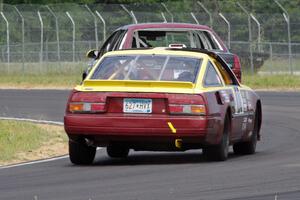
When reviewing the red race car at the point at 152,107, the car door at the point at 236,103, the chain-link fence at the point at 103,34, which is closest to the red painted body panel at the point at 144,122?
the red race car at the point at 152,107

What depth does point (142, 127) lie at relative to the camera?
13188 mm

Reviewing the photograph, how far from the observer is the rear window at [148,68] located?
13789 millimetres

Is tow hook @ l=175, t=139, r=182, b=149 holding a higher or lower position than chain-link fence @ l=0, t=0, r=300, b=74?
higher

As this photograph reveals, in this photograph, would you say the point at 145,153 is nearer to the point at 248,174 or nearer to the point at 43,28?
the point at 248,174

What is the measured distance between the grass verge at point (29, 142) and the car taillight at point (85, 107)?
2.04 metres

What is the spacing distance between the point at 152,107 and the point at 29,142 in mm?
4697

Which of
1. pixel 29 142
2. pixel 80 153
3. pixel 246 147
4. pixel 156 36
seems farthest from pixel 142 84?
pixel 156 36

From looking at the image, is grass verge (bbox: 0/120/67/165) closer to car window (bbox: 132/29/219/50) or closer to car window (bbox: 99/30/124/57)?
car window (bbox: 99/30/124/57)

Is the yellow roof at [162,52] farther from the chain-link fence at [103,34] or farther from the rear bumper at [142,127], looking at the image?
the chain-link fence at [103,34]

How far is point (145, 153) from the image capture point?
53.1ft

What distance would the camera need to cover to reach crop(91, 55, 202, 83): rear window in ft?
45.2

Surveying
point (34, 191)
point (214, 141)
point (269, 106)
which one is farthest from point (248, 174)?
point (269, 106)

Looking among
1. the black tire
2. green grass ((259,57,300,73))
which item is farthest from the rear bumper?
green grass ((259,57,300,73))

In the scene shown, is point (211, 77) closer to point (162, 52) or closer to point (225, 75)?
point (162, 52)
